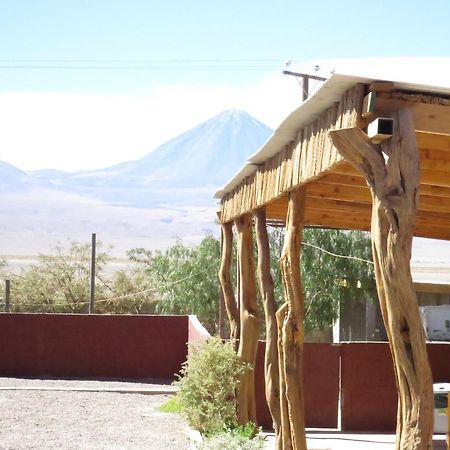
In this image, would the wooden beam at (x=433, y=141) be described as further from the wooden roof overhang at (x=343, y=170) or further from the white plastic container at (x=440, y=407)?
the white plastic container at (x=440, y=407)

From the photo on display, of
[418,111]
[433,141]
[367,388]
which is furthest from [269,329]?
[418,111]

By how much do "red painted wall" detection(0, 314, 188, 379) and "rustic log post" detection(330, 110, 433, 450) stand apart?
56.4ft

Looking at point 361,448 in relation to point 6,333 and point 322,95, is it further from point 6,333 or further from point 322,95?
point 6,333

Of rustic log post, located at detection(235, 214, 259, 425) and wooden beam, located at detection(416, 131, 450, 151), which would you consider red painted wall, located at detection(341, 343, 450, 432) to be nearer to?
rustic log post, located at detection(235, 214, 259, 425)

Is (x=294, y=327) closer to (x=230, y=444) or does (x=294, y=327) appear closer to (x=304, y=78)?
(x=230, y=444)

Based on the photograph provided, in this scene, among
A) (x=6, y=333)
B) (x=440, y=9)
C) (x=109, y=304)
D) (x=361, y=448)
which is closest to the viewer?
(x=361, y=448)

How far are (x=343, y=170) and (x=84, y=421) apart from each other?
26.5ft

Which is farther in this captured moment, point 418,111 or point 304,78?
point 304,78

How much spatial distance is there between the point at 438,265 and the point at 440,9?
87.6m

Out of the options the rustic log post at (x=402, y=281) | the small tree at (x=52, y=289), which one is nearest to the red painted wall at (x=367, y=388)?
the rustic log post at (x=402, y=281)

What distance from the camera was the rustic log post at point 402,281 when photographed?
599cm

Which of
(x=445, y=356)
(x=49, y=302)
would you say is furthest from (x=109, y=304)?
(x=445, y=356)

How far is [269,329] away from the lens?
11953 millimetres

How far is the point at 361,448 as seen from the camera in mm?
13242
